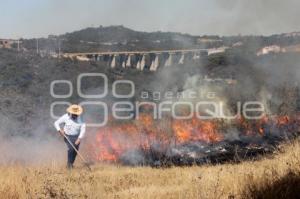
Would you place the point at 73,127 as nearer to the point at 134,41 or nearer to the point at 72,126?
the point at 72,126

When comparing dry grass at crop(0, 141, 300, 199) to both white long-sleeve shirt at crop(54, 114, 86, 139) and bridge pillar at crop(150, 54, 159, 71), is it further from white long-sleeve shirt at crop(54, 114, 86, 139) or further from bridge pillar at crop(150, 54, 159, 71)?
bridge pillar at crop(150, 54, 159, 71)

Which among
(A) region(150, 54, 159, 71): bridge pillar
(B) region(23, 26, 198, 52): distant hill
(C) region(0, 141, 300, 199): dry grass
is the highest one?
(B) region(23, 26, 198, 52): distant hill

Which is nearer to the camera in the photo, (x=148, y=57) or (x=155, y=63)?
(x=155, y=63)

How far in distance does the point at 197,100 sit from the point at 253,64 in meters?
9.70

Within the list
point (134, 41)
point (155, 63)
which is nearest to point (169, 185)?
point (155, 63)

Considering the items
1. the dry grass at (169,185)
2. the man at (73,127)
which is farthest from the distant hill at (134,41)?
the dry grass at (169,185)

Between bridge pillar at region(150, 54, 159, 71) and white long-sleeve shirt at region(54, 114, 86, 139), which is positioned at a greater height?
white long-sleeve shirt at region(54, 114, 86, 139)

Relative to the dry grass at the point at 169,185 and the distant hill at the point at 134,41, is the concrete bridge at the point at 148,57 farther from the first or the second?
the dry grass at the point at 169,185

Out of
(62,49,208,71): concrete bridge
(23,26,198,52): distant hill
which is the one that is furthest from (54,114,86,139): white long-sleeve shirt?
(62,49,208,71): concrete bridge

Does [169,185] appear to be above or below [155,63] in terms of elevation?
above

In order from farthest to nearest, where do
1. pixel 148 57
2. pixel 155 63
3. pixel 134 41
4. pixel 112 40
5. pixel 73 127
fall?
pixel 112 40 → pixel 134 41 → pixel 148 57 → pixel 155 63 → pixel 73 127

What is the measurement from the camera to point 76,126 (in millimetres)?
11820

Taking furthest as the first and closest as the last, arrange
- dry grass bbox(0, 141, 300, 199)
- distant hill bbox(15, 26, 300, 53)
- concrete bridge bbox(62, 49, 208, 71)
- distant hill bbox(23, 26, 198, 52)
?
distant hill bbox(23, 26, 198, 52) < concrete bridge bbox(62, 49, 208, 71) < distant hill bbox(15, 26, 300, 53) < dry grass bbox(0, 141, 300, 199)

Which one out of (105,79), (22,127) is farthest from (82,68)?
(22,127)
